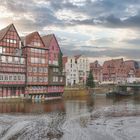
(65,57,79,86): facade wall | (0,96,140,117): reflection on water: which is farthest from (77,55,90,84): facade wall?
(0,96,140,117): reflection on water

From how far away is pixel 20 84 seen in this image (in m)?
83.7

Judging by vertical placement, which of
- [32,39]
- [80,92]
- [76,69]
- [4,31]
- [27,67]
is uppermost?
[4,31]

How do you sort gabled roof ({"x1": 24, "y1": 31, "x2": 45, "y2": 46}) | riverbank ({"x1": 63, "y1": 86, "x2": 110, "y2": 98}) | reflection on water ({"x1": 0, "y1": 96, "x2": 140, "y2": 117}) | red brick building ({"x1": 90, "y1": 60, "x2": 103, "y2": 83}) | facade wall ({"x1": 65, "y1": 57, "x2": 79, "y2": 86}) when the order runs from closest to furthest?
reflection on water ({"x1": 0, "y1": 96, "x2": 140, "y2": 117}) → gabled roof ({"x1": 24, "y1": 31, "x2": 45, "y2": 46}) → riverbank ({"x1": 63, "y1": 86, "x2": 110, "y2": 98}) → facade wall ({"x1": 65, "y1": 57, "x2": 79, "y2": 86}) → red brick building ({"x1": 90, "y1": 60, "x2": 103, "y2": 83})

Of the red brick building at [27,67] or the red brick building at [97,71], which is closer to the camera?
the red brick building at [27,67]

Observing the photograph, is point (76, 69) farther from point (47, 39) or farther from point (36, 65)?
point (36, 65)

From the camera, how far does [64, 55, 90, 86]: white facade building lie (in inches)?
5453

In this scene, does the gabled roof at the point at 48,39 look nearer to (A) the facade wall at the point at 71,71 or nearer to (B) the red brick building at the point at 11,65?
(B) the red brick building at the point at 11,65

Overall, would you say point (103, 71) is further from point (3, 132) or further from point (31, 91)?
point (3, 132)

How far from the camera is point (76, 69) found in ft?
461

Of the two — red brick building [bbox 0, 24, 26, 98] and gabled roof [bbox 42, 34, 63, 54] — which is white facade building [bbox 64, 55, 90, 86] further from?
red brick building [bbox 0, 24, 26, 98]

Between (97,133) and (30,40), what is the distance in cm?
5462

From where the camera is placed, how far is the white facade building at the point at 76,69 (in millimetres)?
138500

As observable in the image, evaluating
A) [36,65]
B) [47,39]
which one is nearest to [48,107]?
[36,65]

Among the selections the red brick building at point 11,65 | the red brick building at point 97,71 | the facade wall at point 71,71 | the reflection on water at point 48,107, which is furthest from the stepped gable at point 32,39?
the red brick building at point 97,71
